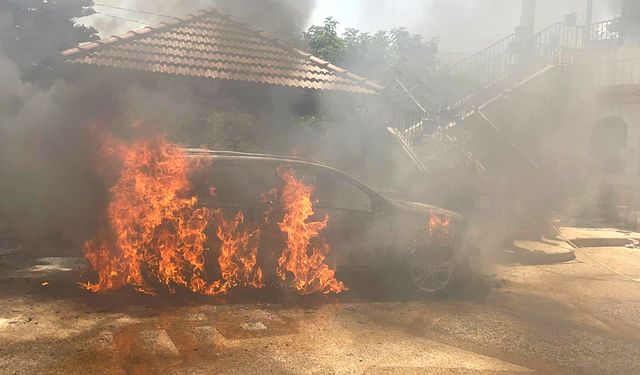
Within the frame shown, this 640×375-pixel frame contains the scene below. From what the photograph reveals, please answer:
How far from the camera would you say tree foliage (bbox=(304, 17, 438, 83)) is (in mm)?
17719

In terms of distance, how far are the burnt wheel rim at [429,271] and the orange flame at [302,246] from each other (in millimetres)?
1032

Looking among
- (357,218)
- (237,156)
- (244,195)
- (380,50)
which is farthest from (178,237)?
(380,50)

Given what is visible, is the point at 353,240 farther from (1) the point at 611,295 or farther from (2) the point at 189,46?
(2) the point at 189,46

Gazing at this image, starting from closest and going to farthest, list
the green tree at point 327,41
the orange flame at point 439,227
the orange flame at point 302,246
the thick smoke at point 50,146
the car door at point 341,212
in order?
the orange flame at point 302,246 < the car door at point 341,212 < the orange flame at point 439,227 < the thick smoke at point 50,146 < the green tree at point 327,41

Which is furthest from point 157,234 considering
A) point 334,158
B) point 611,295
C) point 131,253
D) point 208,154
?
point 334,158

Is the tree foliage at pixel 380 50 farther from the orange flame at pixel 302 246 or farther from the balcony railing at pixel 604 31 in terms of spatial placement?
the orange flame at pixel 302 246

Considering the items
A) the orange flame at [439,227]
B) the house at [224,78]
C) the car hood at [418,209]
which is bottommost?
the orange flame at [439,227]

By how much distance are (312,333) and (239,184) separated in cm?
199

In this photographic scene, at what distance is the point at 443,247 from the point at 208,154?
3.11 m

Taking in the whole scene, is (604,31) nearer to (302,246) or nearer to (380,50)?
(380,50)

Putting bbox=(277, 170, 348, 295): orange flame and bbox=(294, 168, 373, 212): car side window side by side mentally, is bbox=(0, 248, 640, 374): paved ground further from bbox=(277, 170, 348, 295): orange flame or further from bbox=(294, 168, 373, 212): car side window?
bbox=(294, 168, 373, 212): car side window

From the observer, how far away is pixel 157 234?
547cm

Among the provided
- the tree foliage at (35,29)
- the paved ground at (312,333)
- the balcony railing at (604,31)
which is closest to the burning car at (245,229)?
the paved ground at (312,333)

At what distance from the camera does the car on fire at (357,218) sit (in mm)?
5801
